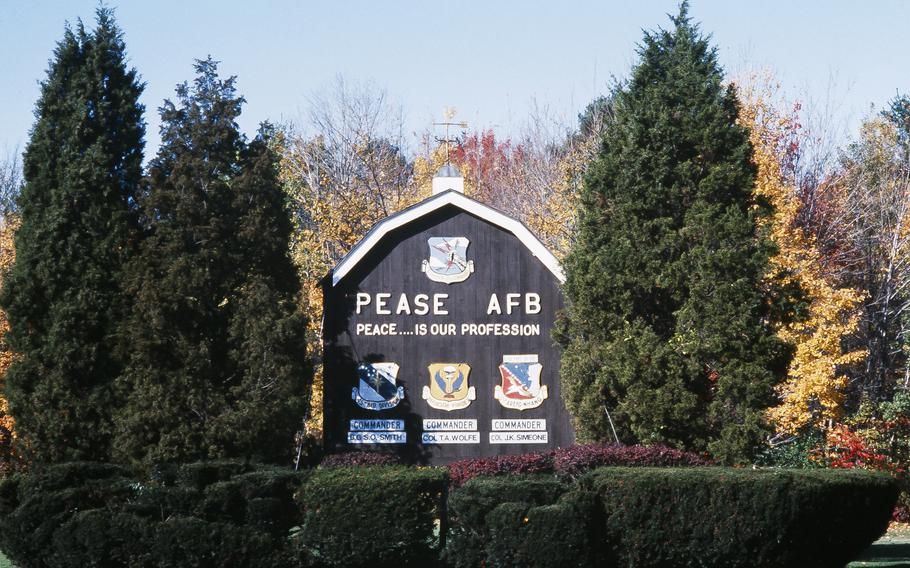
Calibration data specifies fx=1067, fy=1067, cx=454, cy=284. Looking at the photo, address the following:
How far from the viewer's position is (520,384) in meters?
19.8

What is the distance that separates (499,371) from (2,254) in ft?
53.5

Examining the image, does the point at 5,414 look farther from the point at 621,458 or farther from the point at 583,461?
the point at 621,458

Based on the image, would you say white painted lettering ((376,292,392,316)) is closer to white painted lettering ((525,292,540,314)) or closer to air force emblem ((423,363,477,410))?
air force emblem ((423,363,477,410))

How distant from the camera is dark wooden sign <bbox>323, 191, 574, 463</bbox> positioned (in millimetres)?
19531

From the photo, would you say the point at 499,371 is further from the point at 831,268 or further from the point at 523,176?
the point at 523,176

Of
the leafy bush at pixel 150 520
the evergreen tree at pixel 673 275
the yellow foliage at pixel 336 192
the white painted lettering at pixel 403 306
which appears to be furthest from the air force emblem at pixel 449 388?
the yellow foliage at pixel 336 192

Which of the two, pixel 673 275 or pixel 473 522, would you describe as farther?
pixel 673 275

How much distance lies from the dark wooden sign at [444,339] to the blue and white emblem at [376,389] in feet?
0.06

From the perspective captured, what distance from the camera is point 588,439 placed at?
60.1 feet

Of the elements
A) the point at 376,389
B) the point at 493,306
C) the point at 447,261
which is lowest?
the point at 376,389

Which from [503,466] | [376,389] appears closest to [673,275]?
[503,466]

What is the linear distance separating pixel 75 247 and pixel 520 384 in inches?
328

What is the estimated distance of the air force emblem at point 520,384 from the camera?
19.7 m

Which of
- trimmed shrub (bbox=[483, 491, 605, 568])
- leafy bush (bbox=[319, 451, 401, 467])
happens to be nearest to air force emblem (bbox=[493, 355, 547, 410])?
leafy bush (bbox=[319, 451, 401, 467])
